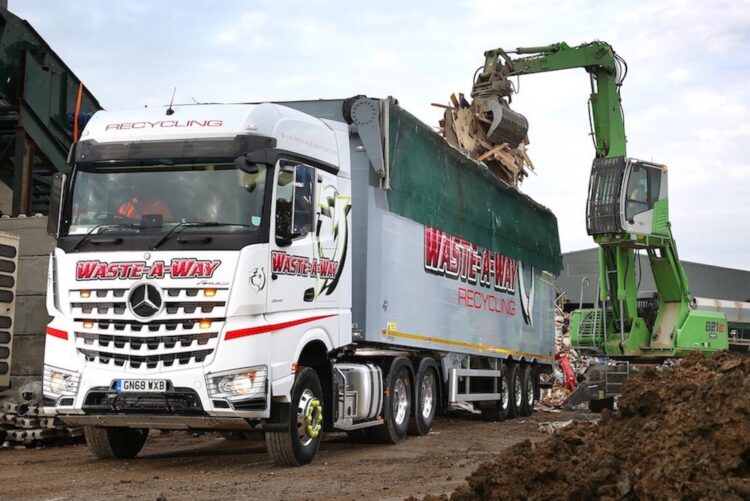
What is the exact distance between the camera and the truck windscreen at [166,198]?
373 inches

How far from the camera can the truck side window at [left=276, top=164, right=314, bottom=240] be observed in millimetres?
9641

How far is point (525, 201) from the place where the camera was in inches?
743

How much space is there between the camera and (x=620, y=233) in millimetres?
17609

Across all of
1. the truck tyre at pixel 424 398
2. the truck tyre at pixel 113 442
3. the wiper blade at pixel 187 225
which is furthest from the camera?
the truck tyre at pixel 424 398

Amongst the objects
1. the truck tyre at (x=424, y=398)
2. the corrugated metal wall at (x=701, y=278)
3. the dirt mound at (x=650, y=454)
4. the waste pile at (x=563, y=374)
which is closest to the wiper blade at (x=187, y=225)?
the dirt mound at (x=650, y=454)

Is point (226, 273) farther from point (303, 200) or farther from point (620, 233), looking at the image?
point (620, 233)

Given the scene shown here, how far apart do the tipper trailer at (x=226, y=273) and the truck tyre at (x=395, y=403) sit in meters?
0.16

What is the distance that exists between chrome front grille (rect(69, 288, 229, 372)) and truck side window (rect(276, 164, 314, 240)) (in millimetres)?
960

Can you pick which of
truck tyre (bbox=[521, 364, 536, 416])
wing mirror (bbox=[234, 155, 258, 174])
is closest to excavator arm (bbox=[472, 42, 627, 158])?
truck tyre (bbox=[521, 364, 536, 416])

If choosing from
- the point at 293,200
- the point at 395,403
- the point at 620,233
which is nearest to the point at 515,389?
the point at 620,233

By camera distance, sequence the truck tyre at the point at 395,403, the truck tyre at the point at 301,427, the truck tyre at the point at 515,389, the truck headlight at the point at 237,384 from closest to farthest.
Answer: the truck headlight at the point at 237,384 < the truck tyre at the point at 301,427 < the truck tyre at the point at 395,403 < the truck tyre at the point at 515,389

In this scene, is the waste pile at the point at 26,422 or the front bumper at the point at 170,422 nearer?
the front bumper at the point at 170,422

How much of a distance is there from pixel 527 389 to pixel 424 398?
19.3 ft

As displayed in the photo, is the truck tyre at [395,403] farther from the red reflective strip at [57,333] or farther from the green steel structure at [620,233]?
the green steel structure at [620,233]
